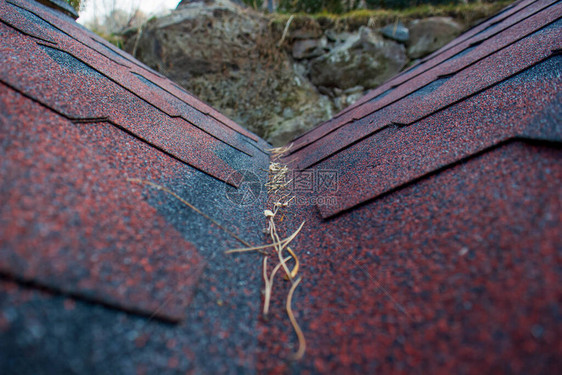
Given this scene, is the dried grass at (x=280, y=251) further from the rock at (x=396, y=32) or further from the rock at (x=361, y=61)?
the rock at (x=396, y=32)

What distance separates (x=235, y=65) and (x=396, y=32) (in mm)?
2676

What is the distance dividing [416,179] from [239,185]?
706mm

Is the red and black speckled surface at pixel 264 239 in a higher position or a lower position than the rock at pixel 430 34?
lower

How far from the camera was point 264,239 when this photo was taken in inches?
32.9

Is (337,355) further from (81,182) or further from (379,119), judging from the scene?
(379,119)

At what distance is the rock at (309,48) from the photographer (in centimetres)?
408

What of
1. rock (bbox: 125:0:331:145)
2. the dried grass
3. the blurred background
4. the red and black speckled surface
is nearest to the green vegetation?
the blurred background

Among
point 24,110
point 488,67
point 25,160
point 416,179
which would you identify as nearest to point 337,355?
point 416,179

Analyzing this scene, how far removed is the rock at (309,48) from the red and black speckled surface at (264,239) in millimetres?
3535

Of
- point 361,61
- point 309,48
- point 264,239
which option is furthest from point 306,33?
point 264,239

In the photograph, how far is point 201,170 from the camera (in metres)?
1.00

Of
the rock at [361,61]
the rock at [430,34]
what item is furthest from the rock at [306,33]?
the rock at [430,34]
